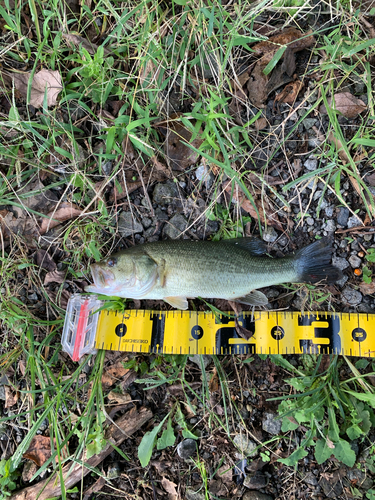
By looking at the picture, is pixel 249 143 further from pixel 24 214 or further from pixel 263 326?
pixel 24 214

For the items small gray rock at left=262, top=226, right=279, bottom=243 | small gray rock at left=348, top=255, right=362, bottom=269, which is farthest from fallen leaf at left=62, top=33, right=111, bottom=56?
small gray rock at left=348, top=255, right=362, bottom=269

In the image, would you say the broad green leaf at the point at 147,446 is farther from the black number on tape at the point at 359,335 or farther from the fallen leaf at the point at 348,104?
the fallen leaf at the point at 348,104

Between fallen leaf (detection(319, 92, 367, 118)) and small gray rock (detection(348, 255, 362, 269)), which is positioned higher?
fallen leaf (detection(319, 92, 367, 118))

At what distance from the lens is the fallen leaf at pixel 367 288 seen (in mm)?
3674

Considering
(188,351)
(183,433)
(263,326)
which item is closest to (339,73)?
(263,326)

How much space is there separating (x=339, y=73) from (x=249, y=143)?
1281mm

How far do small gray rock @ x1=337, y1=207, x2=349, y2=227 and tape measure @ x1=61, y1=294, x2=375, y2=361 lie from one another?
105 centimetres

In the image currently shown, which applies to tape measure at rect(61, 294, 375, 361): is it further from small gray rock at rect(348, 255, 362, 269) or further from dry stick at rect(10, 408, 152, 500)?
dry stick at rect(10, 408, 152, 500)

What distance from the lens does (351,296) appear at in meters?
3.72

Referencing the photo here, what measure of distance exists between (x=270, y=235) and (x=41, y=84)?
10.5 ft

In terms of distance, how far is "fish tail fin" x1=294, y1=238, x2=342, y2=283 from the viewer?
11.6 feet

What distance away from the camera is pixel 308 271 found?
355 cm

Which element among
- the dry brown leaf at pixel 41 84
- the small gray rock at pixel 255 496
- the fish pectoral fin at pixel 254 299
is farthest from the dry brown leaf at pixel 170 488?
the dry brown leaf at pixel 41 84

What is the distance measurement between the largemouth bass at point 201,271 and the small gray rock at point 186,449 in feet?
4.96
